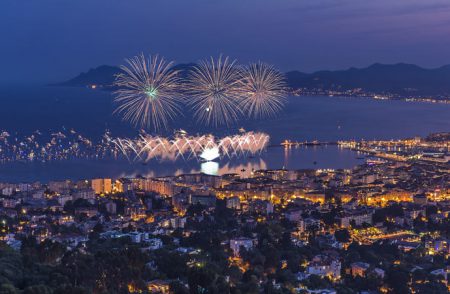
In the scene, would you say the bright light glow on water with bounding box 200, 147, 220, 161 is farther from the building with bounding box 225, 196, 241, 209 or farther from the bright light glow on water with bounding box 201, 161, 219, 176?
the building with bounding box 225, 196, 241, 209

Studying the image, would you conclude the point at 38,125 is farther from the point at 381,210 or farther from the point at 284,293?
the point at 284,293

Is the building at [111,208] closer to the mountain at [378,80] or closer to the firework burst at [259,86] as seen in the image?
the firework burst at [259,86]

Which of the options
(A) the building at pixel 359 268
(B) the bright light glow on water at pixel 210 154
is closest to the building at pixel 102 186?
(B) the bright light glow on water at pixel 210 154

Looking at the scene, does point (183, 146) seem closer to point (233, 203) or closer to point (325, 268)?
point (233, 203)

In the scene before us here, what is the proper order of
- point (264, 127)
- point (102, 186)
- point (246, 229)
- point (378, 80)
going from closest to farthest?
point (246, 229)
point (102, 186)
point (264, 127)
point (378, 80)

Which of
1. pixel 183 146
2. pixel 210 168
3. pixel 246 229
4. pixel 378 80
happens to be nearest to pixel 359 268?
pixel 246 229

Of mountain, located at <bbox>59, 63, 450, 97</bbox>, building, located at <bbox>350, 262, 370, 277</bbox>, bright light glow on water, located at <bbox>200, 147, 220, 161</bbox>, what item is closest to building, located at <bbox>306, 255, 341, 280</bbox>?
building, located at <bbox>350, 262, 370, 277</bbox>

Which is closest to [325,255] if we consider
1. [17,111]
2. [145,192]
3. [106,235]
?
[106,235]
